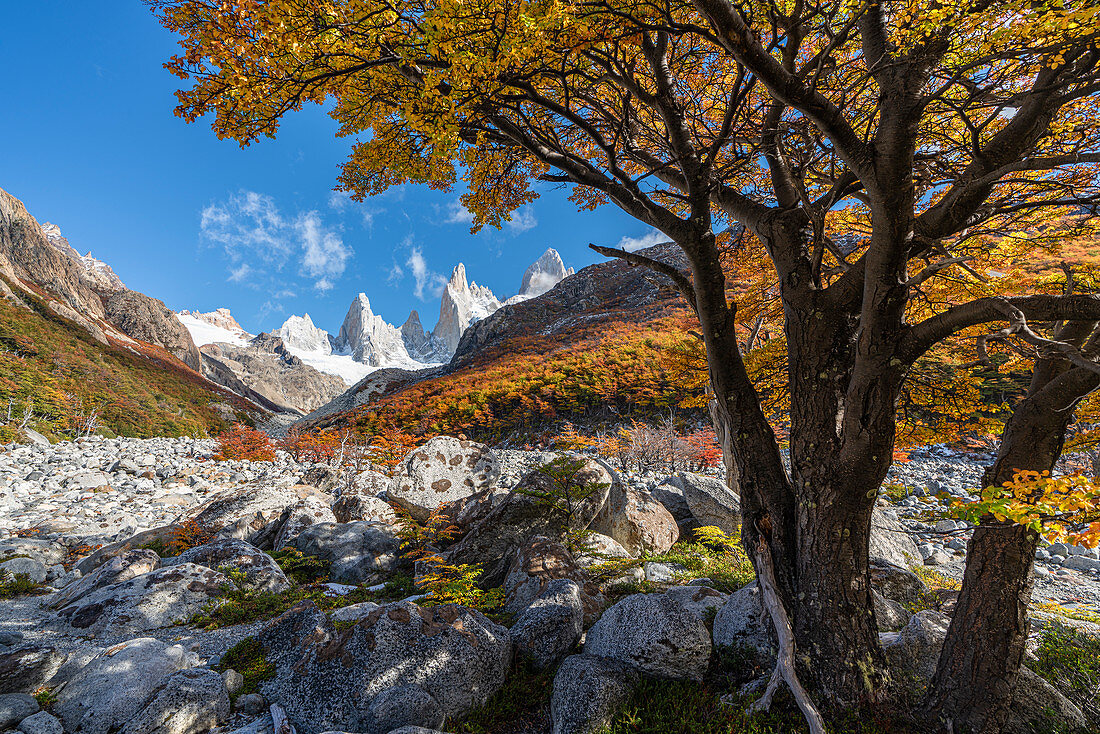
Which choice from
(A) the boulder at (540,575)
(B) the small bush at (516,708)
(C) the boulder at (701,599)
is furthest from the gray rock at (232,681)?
(C) the boulder at (701,599)

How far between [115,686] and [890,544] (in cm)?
1116

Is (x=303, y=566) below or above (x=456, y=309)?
below

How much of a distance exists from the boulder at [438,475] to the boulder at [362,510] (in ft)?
1.02

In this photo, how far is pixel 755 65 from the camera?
2803 mm

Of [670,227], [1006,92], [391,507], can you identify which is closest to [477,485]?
[391,507]

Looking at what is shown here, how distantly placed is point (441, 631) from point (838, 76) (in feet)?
25.1

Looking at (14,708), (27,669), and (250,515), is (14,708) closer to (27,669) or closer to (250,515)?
(27,669)

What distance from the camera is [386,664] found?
11.5 ft

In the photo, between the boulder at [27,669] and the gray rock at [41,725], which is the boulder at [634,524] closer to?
the gray rock at [41,725]

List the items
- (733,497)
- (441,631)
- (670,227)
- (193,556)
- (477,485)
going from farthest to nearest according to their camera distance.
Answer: (477,485) < (733,497) < (193,556) < (670,227) < (441,631)

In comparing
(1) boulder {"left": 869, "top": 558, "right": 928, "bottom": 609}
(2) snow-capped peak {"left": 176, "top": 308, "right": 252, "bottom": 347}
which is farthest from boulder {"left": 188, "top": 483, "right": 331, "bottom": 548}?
(2) snow-capped peak {"left": 176, "top": 308, "right": 252, "bottom": 347}

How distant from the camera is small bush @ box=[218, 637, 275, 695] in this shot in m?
3.81

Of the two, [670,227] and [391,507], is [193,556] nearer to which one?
[391,507]

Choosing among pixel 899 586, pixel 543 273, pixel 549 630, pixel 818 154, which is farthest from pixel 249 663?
pixel 543 273
